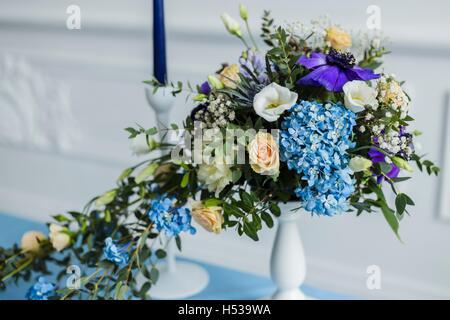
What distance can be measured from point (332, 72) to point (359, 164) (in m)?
0.14

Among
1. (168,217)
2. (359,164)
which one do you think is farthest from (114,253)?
(359,164)

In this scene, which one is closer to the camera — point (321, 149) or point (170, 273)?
point (321, 149)

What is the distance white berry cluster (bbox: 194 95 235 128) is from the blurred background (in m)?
0.52

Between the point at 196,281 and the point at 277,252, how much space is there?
0.29 metres

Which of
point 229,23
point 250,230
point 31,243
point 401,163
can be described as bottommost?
point 31,243

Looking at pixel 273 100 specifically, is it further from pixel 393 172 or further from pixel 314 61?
pixel 393 172

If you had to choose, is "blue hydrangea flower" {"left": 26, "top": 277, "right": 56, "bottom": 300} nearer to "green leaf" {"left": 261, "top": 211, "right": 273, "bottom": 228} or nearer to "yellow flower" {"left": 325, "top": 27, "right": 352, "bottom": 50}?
"green leaf" {"left": 261, "top": 211, "right": 273, "bottom": 228}

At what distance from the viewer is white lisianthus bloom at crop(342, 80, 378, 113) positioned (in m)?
0.85

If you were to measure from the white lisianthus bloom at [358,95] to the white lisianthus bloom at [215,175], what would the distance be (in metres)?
0.21

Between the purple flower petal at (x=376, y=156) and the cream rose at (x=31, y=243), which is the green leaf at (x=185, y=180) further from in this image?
the cream rose at (x=31, y=243)

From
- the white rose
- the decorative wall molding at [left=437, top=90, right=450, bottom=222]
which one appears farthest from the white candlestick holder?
the decorative wall molding at [left=437, top=90, right=450, bottom=222]

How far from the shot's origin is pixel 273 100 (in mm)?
873

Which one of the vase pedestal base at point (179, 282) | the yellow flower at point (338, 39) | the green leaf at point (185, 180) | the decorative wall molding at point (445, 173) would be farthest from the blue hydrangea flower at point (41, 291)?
the decorative wall molding at point (445, 173)

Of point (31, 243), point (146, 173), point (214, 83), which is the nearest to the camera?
point (214, 83)
